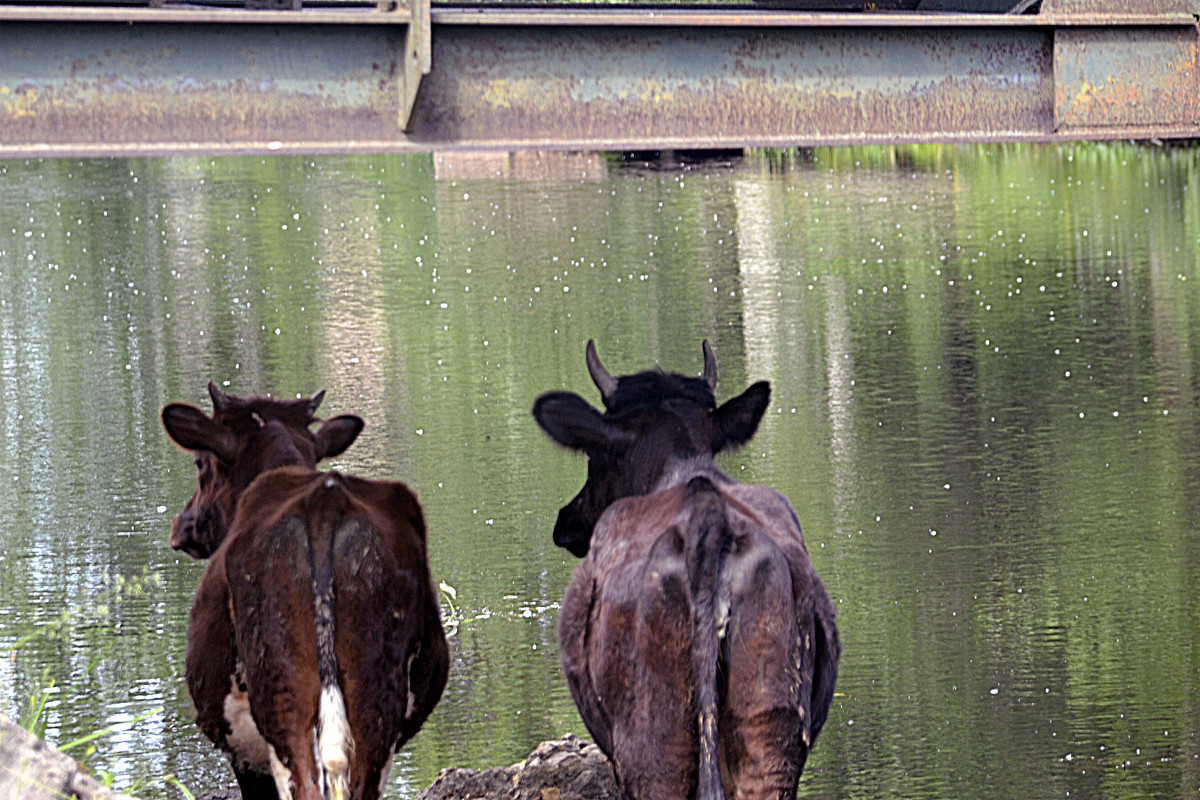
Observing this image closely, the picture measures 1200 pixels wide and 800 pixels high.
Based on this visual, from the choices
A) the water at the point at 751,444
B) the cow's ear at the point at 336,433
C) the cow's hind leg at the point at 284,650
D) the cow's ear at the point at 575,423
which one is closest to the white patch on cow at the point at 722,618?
the cow's hind leg at the point at 284,650

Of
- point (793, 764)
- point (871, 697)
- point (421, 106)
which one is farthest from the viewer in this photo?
point (871, 697)

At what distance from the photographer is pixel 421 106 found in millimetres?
7262

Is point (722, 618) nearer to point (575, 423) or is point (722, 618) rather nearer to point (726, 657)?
point (726, 657)

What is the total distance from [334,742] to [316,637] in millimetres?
320

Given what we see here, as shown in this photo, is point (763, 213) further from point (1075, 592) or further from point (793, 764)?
point (793, 764)

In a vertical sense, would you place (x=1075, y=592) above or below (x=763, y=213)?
below

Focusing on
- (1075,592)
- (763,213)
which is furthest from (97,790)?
(763,213)

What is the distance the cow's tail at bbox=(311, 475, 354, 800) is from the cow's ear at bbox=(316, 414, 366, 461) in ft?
5.18

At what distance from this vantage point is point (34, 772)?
16.0 feet

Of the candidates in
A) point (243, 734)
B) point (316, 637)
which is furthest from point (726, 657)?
point (243, 734)

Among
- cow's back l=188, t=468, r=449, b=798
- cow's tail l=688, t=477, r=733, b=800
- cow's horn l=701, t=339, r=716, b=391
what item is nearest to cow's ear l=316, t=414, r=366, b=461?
cow's back l=188, t=468, r=449, b=798

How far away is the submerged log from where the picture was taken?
4797 millimetres

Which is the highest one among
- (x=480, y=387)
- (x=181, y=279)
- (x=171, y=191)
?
(x=171, y=191)

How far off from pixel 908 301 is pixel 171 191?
80.4 feet
